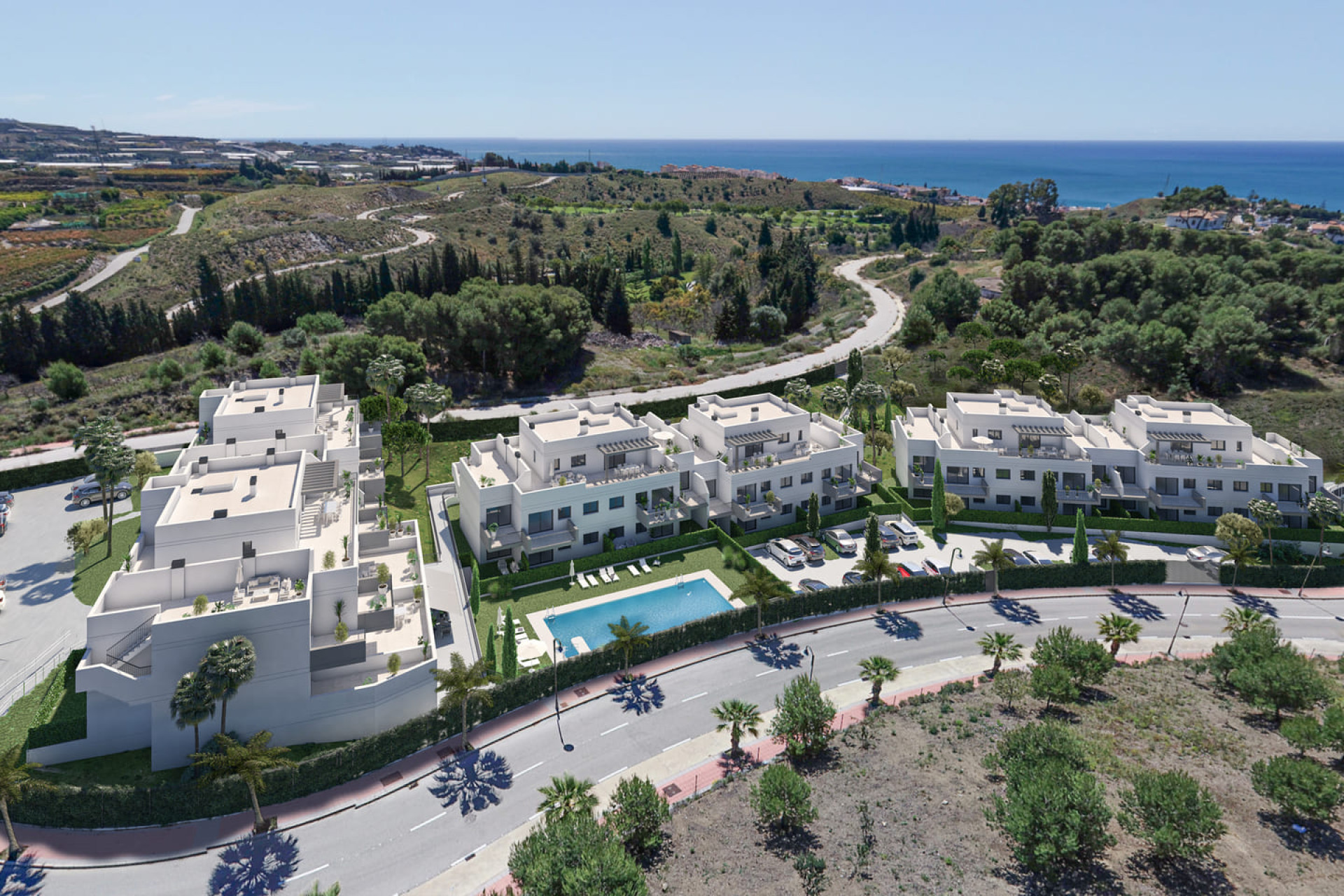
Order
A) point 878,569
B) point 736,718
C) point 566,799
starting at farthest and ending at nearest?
point 878,569 → point 736,718 → point 566,799

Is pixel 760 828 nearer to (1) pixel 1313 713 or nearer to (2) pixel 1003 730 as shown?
(2) pixel 1003 730

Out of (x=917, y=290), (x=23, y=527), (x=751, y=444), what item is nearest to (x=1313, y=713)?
(x=751, y=444)

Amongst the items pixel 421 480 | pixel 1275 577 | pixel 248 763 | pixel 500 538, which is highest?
pixel 248 763

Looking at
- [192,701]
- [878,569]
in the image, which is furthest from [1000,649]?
[192,701]

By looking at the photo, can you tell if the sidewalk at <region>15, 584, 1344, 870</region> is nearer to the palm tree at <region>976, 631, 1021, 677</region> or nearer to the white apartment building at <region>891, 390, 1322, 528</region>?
the palm tree at <region>976, 631, 1021, 677</region>

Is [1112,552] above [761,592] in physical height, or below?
below

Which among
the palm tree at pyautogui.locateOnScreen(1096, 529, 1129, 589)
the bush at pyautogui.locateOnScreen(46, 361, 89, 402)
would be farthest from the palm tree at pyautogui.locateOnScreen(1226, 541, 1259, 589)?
the bush at pyautogui.locateOnScreen(46, 361, 89, 402)

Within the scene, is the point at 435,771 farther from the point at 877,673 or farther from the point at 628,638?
the point at 877,673
